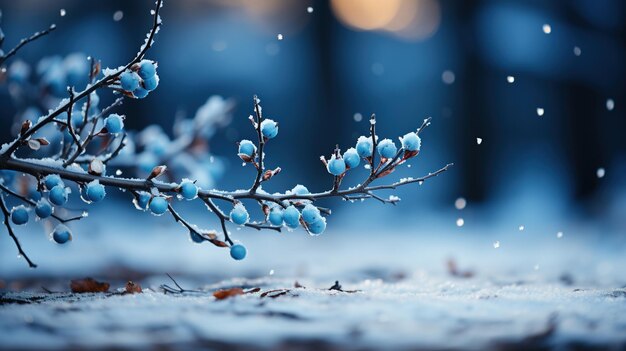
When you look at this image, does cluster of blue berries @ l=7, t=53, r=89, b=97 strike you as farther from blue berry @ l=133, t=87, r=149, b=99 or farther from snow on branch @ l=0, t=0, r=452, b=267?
blue berry @ l=133, t=87, r=149, b=99

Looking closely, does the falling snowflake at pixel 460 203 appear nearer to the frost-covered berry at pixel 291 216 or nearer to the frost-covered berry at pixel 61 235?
the frost-covered berry at pixel 291 216

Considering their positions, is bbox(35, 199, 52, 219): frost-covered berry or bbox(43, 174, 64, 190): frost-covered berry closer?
bbox(43, 174, 64, 190): frost-covered berry

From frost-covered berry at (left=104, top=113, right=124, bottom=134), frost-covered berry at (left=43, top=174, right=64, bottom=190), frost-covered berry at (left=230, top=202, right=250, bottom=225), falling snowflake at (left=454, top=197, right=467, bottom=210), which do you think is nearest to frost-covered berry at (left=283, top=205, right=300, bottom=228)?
frost-covered berry at (left=230, top=202, right=250, bottom=225)

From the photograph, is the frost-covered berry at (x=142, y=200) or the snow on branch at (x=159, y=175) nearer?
the snow on branch at (x=159, y=175)

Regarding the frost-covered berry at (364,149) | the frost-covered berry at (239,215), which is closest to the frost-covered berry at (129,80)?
the frost-covered berry at (239,215)

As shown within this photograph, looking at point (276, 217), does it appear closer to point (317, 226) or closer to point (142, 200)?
point (317, 226)

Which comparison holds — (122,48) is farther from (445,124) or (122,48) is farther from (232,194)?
(232,194)
